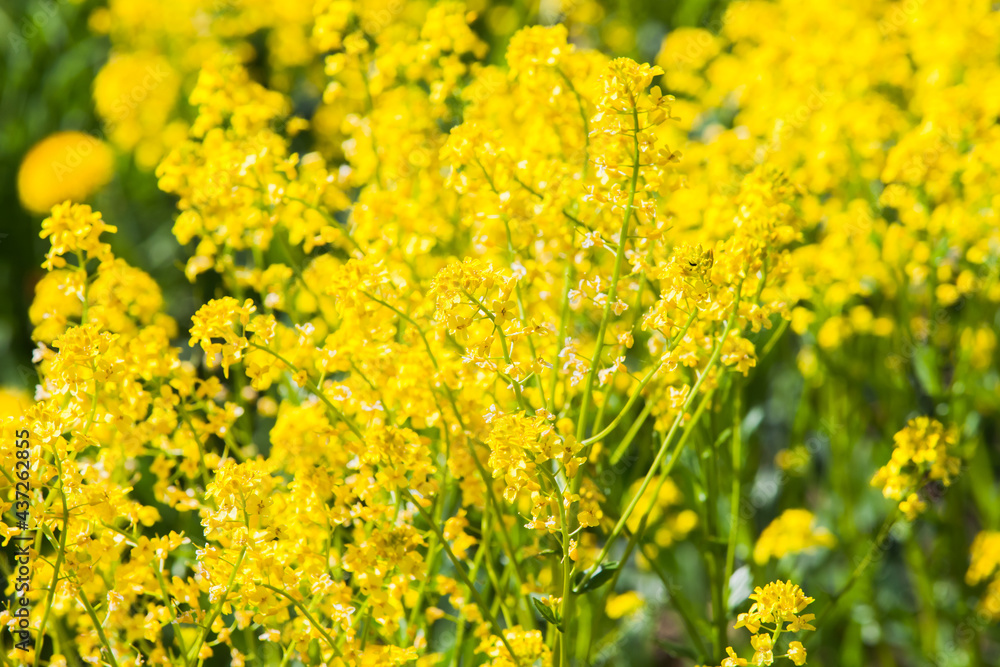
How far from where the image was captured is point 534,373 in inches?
48.1

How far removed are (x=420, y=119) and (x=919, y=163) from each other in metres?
1.10

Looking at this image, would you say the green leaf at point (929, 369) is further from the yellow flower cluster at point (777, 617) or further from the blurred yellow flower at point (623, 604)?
the yellow flower cluster at point (777, 617)

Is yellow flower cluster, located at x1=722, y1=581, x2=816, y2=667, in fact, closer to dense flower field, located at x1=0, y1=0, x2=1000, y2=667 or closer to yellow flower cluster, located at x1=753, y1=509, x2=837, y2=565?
dense flower field, located at x1=0, y1=0, x2=1000, y2=667

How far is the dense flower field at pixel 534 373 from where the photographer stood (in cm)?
129

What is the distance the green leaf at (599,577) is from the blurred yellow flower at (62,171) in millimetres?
3339

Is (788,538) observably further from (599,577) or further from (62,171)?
(62,171)

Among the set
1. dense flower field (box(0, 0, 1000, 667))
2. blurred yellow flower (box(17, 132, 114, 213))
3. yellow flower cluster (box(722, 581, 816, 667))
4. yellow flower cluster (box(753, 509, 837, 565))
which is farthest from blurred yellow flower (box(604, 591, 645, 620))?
blurred yellow flower (box(17, 132, 114, 213))

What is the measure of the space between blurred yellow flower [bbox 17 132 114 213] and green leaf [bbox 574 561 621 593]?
3.34m

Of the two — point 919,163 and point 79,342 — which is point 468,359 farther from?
point 919,163

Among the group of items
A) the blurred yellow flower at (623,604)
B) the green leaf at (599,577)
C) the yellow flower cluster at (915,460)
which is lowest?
the blurred yellow flower at (623,604)

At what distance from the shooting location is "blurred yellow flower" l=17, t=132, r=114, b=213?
4012mm

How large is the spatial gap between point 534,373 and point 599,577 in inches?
15.3

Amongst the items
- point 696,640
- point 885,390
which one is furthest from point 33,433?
point 885,390

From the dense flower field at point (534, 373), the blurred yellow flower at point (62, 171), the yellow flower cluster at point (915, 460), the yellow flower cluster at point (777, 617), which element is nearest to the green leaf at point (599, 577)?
the dense flower field at point (534, 373)
